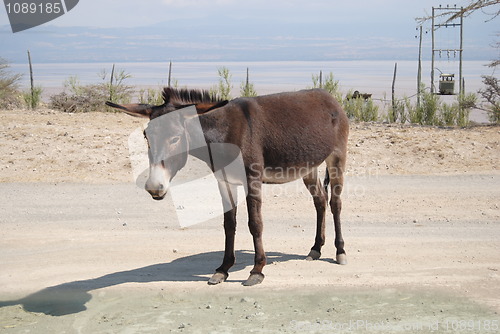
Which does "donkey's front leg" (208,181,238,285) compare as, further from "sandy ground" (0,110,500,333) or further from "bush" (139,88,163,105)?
"bush" (139,88,163,105)

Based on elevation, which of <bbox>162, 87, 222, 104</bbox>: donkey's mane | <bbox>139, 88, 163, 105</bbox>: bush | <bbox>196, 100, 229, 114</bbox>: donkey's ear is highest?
<bbox>162, 87, 222, 104</bbox>: donkey's mane

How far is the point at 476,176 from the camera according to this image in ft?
41.8

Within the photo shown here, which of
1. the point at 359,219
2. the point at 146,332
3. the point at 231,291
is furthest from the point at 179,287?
the point at 359,219

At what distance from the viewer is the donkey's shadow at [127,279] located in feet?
22.1

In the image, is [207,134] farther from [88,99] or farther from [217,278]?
[88,99]

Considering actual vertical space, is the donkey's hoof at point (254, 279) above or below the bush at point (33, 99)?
below

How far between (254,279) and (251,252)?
1.36m

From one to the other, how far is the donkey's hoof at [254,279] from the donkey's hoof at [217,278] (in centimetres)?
29

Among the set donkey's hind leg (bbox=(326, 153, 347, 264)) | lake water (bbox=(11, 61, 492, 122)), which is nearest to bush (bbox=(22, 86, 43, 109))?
lake water (bbox=(11, 61, 492, 122))

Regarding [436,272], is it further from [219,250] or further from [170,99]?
[170,99]

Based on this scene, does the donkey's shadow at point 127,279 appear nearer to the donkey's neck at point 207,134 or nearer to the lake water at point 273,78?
the donkey's neck at point 207,134

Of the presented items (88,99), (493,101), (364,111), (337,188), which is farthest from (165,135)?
(88,99)

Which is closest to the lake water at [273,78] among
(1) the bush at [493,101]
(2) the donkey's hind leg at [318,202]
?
(1) the bush at [493,101]

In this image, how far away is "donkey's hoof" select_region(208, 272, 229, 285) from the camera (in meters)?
7.19
